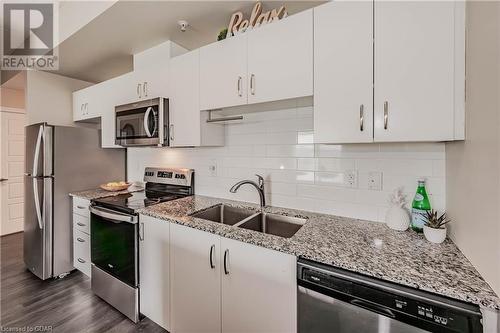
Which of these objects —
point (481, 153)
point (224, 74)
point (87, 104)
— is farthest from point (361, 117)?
point (87, 104)

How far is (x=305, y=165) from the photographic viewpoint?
1.69 meters

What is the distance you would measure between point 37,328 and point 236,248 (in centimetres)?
176

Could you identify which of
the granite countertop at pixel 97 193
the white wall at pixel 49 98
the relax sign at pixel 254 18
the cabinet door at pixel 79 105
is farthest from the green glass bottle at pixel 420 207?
the white wall at pixel 49 98

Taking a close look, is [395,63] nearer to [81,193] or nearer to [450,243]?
[450,243]

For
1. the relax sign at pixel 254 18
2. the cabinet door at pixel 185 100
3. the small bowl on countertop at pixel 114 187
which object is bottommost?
the small bowl on countertop at pixel 114 187

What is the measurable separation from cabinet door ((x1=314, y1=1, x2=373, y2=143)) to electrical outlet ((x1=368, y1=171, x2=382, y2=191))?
40 centimetres

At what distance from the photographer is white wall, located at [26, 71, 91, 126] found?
8.79 feet

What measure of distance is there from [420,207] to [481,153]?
503 millimetres

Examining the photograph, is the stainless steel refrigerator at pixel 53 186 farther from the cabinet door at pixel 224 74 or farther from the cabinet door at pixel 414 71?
the cabinet door at pixel 414 71

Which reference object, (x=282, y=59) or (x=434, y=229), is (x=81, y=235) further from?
(x=434, y=229)

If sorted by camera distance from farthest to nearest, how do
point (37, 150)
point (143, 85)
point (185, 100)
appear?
point (37, 150) < point (143, 85) < point (185, 100)

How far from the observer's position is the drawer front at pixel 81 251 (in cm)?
227

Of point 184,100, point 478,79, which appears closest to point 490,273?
point 478,79

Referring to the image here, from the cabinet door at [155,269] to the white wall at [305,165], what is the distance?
655 mm
